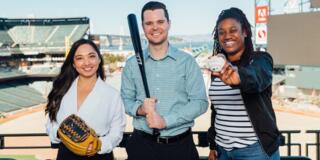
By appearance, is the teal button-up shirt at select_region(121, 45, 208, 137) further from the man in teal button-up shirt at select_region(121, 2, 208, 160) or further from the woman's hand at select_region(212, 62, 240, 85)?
the woman's hand at select_region(212, 62, 240, 85)

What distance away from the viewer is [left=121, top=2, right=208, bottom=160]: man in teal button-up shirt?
8.95 feet

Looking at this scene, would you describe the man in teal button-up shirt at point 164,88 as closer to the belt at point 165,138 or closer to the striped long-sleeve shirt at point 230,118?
the belt at point 165,138

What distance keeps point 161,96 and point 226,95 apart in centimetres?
52

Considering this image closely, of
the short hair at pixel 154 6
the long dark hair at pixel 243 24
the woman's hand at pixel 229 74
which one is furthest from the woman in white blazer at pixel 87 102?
the woman's hand at pixel 229 74

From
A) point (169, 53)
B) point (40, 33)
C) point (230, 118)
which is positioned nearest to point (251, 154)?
point (230, 118)

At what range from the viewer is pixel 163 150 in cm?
277

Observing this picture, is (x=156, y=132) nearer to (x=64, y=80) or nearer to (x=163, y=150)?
(x=163, y=150)

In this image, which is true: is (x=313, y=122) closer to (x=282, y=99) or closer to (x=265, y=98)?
(x=282, y=99)

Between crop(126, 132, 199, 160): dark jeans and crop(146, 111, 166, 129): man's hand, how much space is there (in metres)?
0.22

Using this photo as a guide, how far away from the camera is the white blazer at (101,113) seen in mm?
2734

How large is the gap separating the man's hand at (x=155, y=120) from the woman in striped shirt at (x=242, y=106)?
0.35 m

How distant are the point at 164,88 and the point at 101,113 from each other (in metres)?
0.45

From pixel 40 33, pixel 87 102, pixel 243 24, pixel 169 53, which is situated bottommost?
pixel 87 102

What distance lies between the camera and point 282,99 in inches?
1252
